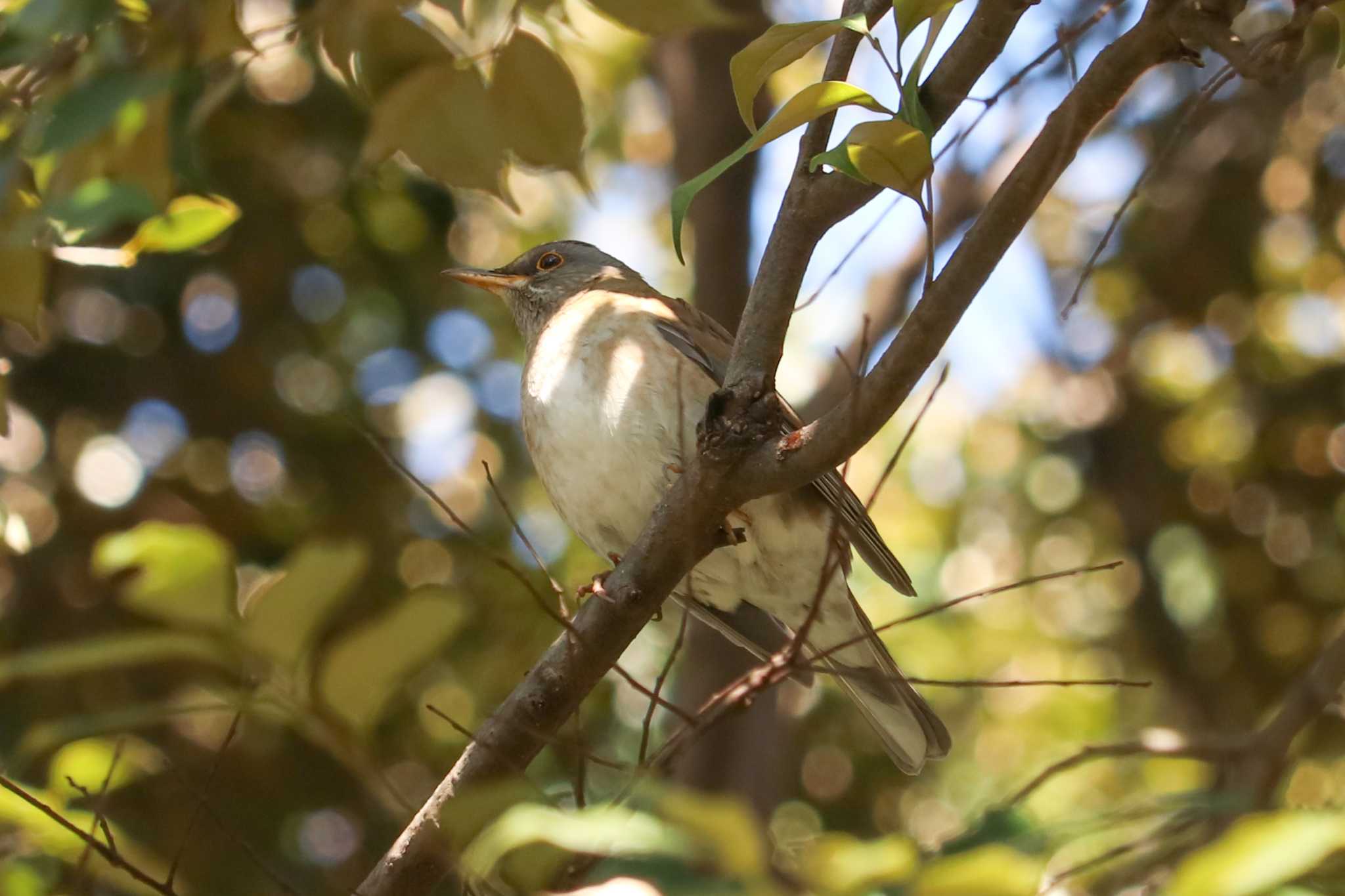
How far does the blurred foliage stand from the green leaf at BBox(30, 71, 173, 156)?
0.04ft

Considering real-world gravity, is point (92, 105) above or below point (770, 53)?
below

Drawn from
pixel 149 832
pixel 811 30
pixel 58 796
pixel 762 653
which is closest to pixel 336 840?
pixel 149 832

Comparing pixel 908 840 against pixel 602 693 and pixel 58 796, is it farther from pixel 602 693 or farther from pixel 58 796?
pixel 602 693

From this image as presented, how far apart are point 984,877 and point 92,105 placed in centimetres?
205

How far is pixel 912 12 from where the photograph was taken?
2189mm

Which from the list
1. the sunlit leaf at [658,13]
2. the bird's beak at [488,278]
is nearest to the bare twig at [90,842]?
the sunlit leaf at [658,13]

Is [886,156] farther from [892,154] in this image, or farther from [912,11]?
[912,11]

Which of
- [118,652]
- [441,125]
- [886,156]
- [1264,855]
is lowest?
[118,652]

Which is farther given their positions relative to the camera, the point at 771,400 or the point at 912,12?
the point at 771,400

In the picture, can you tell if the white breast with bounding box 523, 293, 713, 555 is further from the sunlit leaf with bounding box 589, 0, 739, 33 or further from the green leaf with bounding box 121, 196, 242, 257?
the sunlit leaf with bounding box 589, 0, 739, 33

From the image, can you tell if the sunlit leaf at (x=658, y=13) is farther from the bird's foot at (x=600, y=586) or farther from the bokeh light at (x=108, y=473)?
the bokeh light at (x=108, y=473)

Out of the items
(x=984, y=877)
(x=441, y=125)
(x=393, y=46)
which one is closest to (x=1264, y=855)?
(x=984, y=877)

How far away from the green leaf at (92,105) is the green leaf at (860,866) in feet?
5.98

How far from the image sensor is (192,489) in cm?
608
